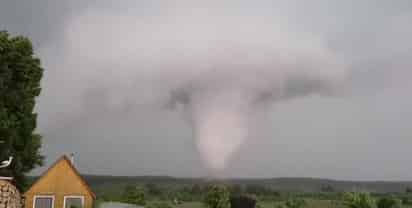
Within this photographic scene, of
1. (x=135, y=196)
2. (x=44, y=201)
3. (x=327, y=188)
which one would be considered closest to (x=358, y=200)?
(x=135, y=196)

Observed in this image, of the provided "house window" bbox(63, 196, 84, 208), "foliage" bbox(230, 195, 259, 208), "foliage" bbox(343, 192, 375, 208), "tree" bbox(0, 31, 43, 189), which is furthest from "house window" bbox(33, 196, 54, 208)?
"foliage" bbox(343, 192, 375, 208)

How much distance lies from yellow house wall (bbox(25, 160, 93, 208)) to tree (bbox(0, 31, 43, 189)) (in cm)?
365

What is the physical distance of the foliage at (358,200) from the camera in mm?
32031

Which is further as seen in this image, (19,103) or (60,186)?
(19,103)

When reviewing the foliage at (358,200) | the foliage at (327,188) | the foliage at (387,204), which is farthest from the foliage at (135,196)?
the foliage at (327,188)

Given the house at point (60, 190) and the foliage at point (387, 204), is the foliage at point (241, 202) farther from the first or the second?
the foliage at point (387, 204)

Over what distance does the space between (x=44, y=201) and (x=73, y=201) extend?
189 cm

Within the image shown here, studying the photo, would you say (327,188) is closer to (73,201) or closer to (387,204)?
(387,204)

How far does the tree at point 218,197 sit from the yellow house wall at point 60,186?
8.86 meters

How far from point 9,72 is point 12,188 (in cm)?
1103

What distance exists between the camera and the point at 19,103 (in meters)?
35.5

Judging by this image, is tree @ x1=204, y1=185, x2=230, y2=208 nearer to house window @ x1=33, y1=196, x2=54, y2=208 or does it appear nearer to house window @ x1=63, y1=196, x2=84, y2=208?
house window @ x1=63, y1=196, x2=84, y2=208

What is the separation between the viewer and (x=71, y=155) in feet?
108

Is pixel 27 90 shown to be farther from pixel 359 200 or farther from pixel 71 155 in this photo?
pixel 359 200
